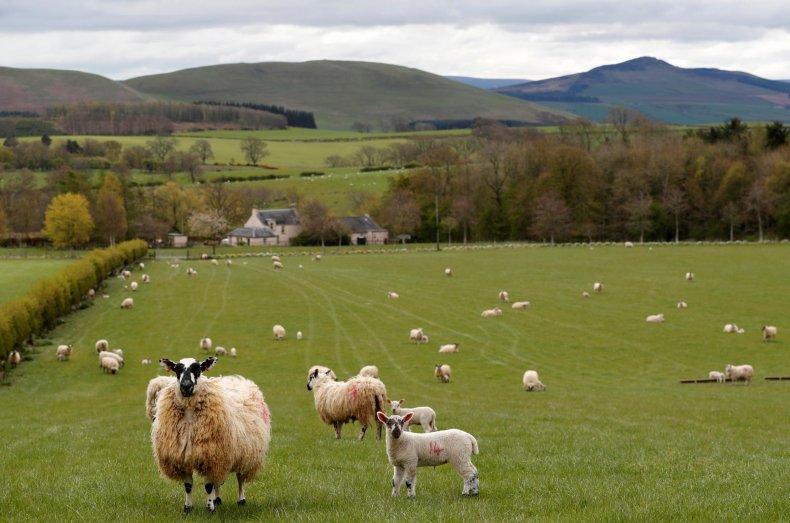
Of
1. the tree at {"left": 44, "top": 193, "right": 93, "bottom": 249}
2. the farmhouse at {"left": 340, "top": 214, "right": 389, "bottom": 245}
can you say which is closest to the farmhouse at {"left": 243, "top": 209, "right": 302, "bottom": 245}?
the farmhouse at {"left": 340, "top": 214, "right": 389, "bottom": 245}

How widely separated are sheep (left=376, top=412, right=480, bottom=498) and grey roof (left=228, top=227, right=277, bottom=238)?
14430cm

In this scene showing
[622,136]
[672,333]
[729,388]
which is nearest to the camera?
[729,388]

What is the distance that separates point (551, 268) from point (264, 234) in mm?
77033

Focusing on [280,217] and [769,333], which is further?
[280,217]

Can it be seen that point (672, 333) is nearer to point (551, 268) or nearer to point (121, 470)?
point (551, 268)

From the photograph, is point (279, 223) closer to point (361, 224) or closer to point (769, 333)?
point (361, 224)

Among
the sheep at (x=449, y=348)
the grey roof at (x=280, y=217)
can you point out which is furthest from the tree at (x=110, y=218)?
the sheep at (x=449, y=348)

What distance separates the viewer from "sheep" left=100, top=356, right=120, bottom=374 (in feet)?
147

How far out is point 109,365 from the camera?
147 ft

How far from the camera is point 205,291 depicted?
77312 millimetres

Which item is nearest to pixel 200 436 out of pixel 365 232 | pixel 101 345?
pixel 101 345

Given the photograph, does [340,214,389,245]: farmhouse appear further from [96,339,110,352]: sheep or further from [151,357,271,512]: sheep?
[151,357,271,512]: sheep

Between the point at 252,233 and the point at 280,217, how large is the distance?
784 cm

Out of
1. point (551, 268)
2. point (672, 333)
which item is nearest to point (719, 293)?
point (672, 333)
